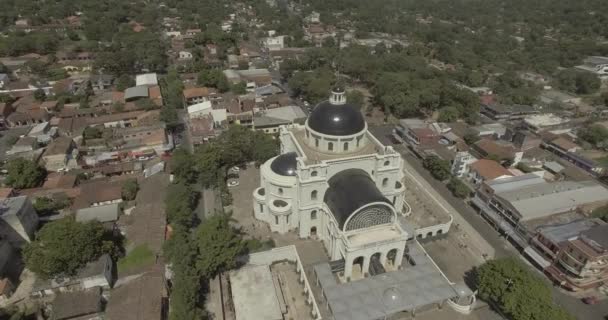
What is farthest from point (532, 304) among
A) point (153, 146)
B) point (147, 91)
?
point (147, 91)

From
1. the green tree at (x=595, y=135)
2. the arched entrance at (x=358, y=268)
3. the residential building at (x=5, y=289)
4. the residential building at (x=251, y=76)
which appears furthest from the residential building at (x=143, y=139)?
the green tree at (x=595, y=135)

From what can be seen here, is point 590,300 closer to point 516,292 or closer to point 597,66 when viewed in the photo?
point 516,292

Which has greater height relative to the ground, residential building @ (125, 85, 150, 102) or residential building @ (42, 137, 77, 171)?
residential building @ (125, 85, 150, 102)

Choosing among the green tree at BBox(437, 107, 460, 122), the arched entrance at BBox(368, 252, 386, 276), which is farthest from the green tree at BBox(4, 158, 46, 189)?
the green tree at BBox(437, 107, 460, 122)

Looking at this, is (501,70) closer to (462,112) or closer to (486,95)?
(486,95)

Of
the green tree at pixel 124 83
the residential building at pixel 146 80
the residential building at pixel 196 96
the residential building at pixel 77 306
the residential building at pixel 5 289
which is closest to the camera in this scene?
the residential building at pixel 77 306

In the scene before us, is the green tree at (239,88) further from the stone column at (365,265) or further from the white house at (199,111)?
the stone column at (365,265)

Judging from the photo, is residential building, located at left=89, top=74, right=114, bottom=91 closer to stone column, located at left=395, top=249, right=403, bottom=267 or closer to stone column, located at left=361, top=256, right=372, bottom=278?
stone column, located at left=361, top=256, right=372, bottom=278
